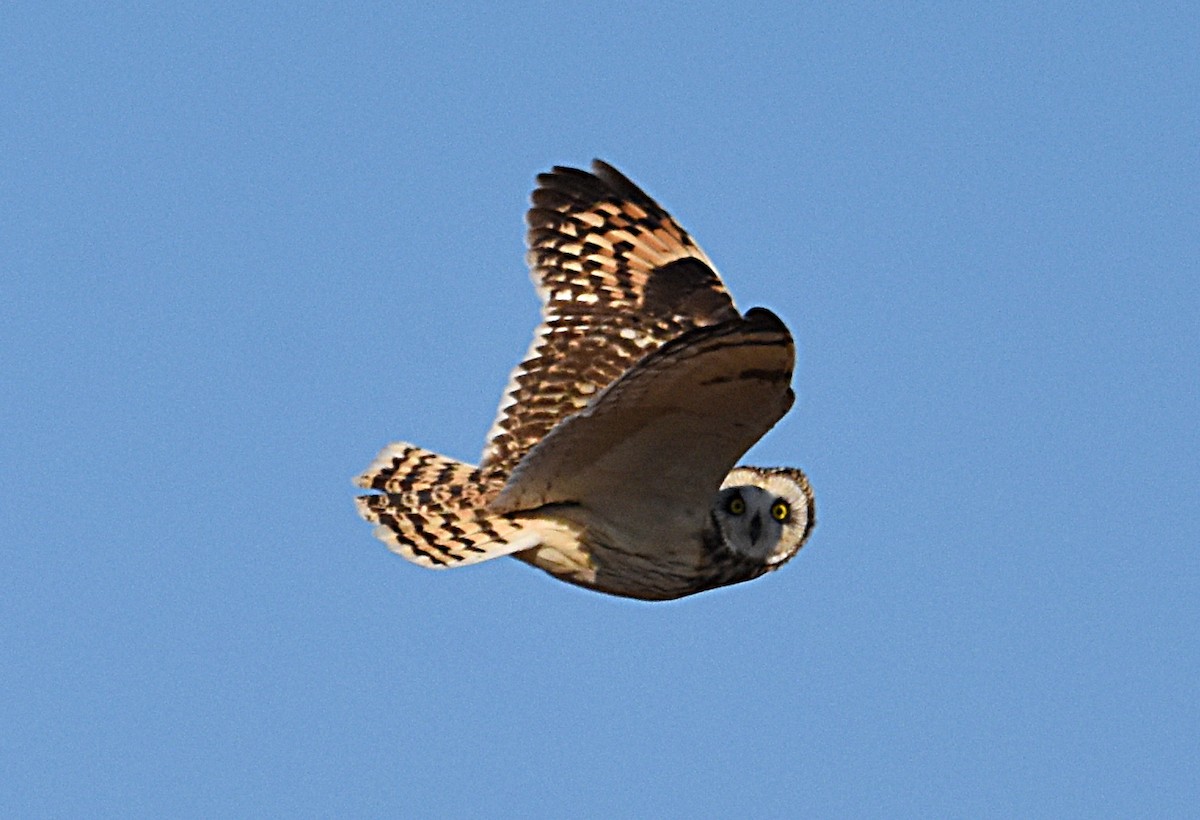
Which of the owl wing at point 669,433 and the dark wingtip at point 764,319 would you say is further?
the owl wing at point 669,433

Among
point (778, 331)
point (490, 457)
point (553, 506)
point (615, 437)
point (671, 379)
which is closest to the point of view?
point (778, 331)

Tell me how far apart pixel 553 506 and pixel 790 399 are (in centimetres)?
157

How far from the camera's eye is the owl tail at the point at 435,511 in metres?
7.59

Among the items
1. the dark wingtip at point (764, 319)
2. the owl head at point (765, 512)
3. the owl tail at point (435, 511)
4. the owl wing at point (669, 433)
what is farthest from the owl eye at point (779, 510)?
the dark wingtip at point (764, 319)

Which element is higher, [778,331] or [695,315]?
[695,315]

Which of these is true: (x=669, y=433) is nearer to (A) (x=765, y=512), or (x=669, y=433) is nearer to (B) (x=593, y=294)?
(A) (x=765, y=512)

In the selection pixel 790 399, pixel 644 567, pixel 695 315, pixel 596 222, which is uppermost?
pixel 596 222

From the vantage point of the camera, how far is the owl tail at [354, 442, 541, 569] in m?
7.59

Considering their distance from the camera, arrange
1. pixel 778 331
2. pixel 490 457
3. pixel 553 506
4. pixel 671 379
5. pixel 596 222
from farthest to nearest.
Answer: pixel 596 222, pixel 490 457, pixel 553 506, pixel 671 379, pixel 778 331

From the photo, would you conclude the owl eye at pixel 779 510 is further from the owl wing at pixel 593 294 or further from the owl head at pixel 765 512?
the owl wing at pixel 593 294

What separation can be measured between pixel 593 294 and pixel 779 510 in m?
1.70

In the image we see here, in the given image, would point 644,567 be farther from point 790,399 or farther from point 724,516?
point 790,399

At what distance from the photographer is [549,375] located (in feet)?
28.3

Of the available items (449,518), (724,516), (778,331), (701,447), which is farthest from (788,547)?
(778,331)
